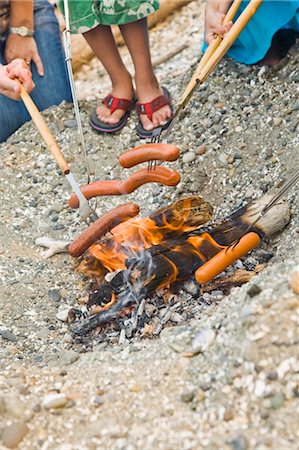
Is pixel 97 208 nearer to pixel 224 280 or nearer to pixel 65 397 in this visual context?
pixel 224 280

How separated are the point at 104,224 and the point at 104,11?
89 cm

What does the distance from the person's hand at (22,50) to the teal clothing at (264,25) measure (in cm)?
83

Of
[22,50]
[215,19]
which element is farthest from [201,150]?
[22,50]

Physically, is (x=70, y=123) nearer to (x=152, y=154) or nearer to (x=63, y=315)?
(x=152, y=154)

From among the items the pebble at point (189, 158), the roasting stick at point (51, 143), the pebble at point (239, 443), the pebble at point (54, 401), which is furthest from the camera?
the pebble at point (189, 158)

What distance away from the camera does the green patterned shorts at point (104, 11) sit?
2.54 meters

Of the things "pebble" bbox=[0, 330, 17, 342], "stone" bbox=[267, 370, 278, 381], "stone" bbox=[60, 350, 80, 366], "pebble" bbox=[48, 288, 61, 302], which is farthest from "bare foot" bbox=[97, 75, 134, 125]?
"stone" bbox=[267, 370, 278, 381]

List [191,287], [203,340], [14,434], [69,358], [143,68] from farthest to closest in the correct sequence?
[143,68] → [191,287] → [69,358] → [203,340] → [14,434]

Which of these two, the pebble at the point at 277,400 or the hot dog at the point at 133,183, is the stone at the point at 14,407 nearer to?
the pebble at the point at 277,400

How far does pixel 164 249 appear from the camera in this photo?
2051 mm

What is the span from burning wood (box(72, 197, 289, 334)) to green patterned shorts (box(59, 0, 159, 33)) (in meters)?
0.78

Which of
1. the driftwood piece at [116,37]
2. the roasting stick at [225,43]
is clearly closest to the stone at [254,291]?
the roasting stick at [225,43]

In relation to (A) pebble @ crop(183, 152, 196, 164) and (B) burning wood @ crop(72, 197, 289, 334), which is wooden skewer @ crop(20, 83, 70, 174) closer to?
(B) burning wood @ crop(72, 197, 289, 334)

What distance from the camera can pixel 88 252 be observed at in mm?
2207
